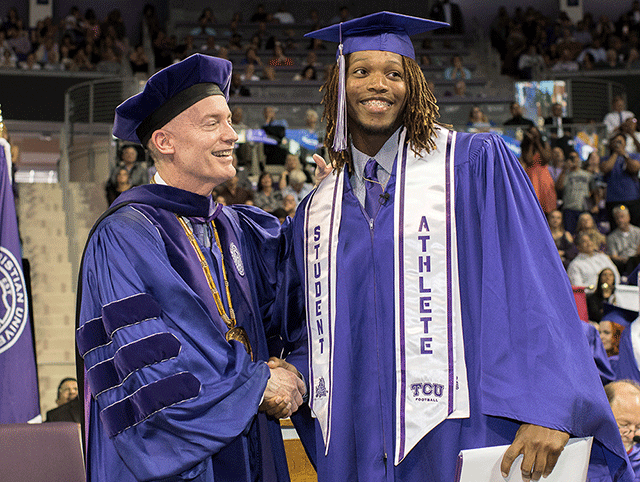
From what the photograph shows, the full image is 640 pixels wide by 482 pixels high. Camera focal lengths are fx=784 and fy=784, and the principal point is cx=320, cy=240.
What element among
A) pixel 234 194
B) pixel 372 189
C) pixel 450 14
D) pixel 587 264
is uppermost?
pixel 450 14

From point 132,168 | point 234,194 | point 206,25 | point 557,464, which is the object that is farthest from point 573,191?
point 206,25

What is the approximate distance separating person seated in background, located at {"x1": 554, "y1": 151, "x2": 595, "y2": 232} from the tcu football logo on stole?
25.0ft

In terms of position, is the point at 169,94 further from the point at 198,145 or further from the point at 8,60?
the point at 8,60

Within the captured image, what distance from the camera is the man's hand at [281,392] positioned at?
8.69 feet

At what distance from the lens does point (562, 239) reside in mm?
9312

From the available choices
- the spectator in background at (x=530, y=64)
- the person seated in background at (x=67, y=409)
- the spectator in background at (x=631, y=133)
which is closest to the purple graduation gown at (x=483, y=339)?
the person seated in background at (x=67, y=409)

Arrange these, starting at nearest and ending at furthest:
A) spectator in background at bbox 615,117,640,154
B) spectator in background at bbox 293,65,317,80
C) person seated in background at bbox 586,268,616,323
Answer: person seated in background at bbox 586,268,616,323
spectator in background at bbox 615,117,640,154
spectator in background at bbox 293,65,317,80

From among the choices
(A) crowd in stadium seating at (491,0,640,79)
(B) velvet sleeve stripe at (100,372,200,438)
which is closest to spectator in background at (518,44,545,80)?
(A) crowd in stadium seating at (491,0,640,79)

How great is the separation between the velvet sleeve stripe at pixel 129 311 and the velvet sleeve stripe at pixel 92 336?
0.07m

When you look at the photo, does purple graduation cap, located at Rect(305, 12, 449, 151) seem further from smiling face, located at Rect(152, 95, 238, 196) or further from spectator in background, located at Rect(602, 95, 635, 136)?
spectator in background, located at Rect(602, 95, 635, 136)

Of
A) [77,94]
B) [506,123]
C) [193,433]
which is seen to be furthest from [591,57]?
[193,433]

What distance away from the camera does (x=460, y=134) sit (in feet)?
8.85

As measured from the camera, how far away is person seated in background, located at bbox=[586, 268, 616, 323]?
8047 mm

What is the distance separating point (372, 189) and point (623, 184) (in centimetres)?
871
